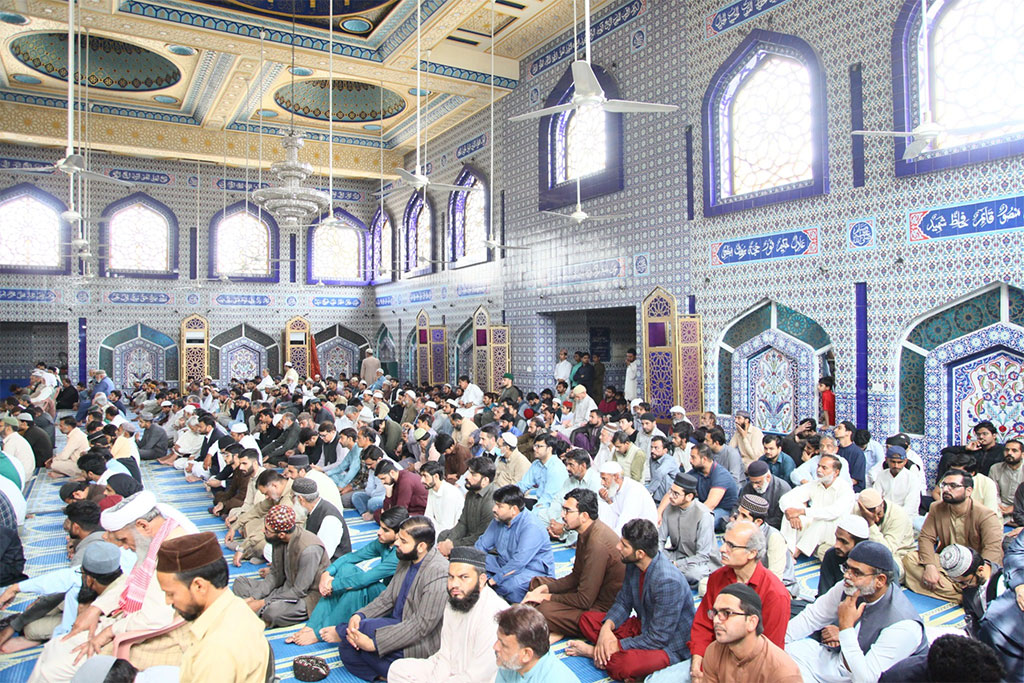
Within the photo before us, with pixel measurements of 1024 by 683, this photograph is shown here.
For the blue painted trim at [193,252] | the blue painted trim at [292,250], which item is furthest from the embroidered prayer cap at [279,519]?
the blue painted trim at [292,250]

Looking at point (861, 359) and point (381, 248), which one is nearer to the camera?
point (861, 359)

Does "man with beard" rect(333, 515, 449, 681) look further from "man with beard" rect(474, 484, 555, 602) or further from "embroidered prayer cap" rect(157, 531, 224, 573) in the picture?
"embroidered prayer cap" rect(157, 531, 224, 573)

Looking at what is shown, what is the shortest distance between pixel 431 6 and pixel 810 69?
14.2 feet

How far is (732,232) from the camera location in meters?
6.89

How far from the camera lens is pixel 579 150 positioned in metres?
9.04

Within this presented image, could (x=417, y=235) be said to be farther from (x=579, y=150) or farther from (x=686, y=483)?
(x=686, y=483)

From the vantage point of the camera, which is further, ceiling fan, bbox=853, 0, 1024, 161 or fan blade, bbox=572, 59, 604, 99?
ceiling fan, bbox=853, 0, 1024, 161

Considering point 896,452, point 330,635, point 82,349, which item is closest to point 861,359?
point 896,452

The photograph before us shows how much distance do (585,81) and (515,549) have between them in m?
2.43

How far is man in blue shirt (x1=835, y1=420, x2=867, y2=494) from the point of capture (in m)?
4.91

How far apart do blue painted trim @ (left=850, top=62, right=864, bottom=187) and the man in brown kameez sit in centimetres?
416

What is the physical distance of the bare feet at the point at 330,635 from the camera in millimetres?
3029

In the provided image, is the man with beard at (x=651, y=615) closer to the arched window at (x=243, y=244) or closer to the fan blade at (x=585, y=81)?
the fan blade at (x=585, y=81)

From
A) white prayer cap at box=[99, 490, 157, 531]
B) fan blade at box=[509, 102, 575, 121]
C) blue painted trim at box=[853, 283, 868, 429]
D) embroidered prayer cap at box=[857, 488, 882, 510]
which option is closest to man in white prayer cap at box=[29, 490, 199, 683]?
white prayer cap at box=[99, 490, 157, 531]
